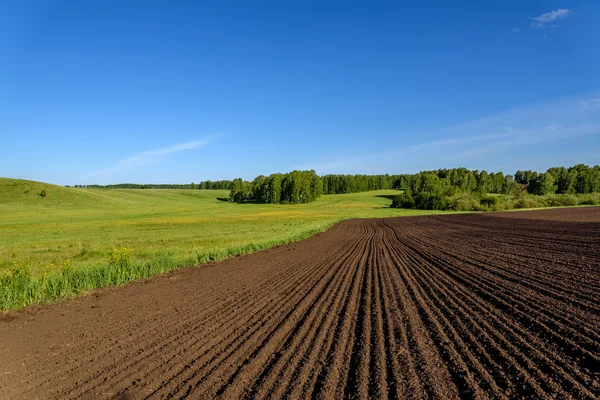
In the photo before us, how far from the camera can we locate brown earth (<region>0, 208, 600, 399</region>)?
18.7ft

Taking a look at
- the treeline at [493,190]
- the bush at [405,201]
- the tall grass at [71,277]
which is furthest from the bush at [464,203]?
the tall grass at [71,277]

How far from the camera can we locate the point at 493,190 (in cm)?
15250

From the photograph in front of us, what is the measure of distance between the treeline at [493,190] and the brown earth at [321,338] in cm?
7387

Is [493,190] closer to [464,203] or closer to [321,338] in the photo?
[464,203]

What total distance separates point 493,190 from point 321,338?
166 m

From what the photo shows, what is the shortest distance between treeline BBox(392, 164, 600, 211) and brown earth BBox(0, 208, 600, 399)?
7387 cm

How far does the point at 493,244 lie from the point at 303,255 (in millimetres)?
12462

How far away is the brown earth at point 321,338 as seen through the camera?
569 centimetres

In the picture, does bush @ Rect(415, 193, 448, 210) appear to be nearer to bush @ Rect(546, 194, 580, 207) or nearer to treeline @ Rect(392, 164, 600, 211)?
treeline @ Rect(392, 164, 600, 211)

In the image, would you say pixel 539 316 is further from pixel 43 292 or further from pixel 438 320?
pixel 43 292

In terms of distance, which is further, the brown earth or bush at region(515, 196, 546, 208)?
bush at region(515, 196, 546, 208)

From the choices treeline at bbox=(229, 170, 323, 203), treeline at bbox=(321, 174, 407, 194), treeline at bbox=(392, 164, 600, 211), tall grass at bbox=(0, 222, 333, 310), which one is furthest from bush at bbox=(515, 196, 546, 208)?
treeline at bbox=(321, 174, 407, 194)

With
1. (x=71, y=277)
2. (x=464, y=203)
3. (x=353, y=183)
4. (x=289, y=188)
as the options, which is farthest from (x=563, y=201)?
(x=71, y=277)

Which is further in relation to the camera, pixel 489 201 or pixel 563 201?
pixel 563 201
